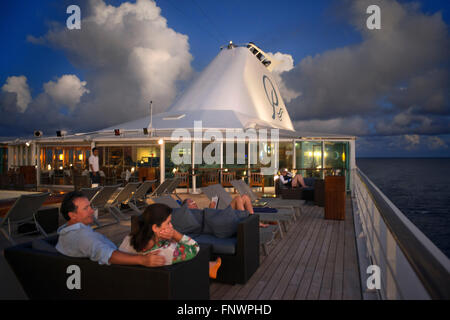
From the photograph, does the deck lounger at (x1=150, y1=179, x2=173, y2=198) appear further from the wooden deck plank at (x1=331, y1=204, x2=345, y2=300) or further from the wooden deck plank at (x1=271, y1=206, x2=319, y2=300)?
the wooden deck plank at (x1=331, y1=204, x2=345, y2=300)

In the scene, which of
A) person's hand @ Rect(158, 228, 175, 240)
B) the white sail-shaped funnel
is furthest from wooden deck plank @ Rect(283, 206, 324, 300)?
the white sail-shaped funnel

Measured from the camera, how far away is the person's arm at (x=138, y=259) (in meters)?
1.85

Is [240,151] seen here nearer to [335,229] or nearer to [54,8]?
[335,229]

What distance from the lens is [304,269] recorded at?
3639 millimetres

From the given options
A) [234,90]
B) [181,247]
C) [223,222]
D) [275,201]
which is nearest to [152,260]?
[181,247]

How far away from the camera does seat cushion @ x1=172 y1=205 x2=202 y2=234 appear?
12.2 feet

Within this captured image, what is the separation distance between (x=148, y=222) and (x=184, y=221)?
1.80m

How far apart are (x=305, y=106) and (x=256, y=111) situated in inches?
615

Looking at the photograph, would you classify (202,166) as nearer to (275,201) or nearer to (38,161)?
(275,201)

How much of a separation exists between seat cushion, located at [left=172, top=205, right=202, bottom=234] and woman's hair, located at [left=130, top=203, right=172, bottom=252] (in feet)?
5.62

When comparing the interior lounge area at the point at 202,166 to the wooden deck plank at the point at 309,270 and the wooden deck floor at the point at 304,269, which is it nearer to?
the wooden deck floor at the point at 304,269

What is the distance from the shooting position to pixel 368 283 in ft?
9.89

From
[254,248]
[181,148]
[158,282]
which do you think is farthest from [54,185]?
[158,282]

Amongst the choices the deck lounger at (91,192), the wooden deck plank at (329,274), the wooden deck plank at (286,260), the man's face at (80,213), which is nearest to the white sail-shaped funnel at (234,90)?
the deck lounger at (91,192)
